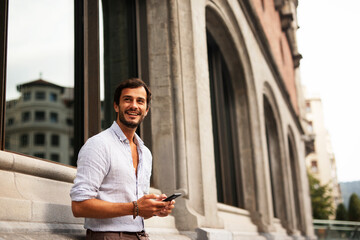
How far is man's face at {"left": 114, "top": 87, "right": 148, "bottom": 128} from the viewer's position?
297cm

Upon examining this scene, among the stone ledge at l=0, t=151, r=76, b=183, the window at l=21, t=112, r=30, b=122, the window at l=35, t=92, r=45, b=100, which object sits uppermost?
the window at l=35, t=92, r=45, b=100

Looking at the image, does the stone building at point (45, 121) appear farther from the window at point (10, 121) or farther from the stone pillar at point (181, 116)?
the stone pillar at point (181, 116)

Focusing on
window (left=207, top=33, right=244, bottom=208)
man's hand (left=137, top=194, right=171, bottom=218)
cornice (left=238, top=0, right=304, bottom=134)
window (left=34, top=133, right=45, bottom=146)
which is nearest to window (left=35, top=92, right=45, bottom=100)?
window (left=34, top=133, right=45, bottom=146)

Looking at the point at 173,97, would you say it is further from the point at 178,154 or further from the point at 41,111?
the point at 41,111

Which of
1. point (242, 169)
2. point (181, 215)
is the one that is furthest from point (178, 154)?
point (242, 169)

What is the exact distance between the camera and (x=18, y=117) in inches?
175

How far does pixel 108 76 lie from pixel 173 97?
849 mm

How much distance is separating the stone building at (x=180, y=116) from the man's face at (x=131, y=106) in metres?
0.92

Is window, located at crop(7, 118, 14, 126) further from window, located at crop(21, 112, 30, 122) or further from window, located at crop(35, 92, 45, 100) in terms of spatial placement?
window, located at crop(35, 92, 45, 100)

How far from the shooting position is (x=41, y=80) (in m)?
4.86

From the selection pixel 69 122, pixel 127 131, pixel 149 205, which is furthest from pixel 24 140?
pixel 149 205

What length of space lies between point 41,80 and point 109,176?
7.94ft

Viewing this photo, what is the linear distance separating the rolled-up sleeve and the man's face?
29 cm

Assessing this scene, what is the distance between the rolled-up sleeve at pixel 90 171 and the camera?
258 cm
